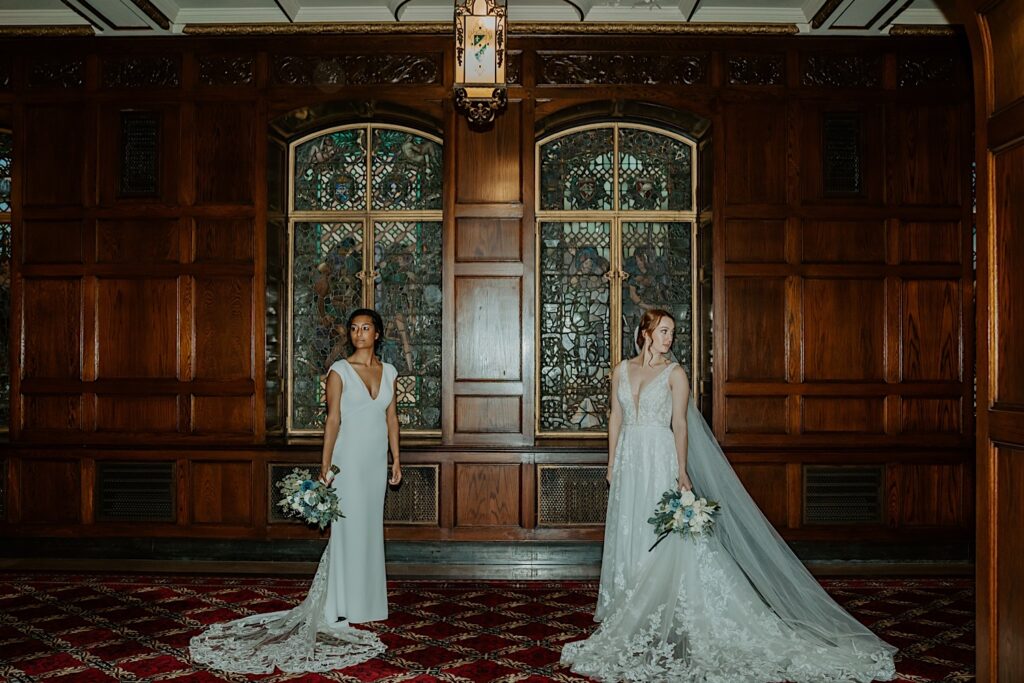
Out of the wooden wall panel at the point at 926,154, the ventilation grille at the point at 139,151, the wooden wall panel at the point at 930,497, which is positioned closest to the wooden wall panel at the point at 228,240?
the ventilation grille at the point at 139,151

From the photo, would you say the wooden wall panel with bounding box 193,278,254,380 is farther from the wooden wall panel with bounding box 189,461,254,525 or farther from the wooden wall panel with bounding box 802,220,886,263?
the wooden wall panel with bounding box 802,220,886,263

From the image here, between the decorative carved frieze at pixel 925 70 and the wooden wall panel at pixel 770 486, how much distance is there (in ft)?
10.4

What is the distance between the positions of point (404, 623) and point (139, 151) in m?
4.30

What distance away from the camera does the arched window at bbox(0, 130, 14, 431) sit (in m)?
7.18

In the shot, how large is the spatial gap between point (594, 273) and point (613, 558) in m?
2.89

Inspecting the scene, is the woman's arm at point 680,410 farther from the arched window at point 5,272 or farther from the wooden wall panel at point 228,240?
the arched window at point 5,272

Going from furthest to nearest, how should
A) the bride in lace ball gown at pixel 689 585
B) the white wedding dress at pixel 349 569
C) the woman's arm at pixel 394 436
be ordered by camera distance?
the woman's arm at pixel 394 436 → the white wedding dress at pixel 349 569 → the bride in lace ball gown at pixel 689 585

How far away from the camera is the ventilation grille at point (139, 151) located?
6.87 metres

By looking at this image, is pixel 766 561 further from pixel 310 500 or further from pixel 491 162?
pixel 491 162

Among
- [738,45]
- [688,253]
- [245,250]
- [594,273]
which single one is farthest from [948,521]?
A: [245,250]

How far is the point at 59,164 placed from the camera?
6879mm

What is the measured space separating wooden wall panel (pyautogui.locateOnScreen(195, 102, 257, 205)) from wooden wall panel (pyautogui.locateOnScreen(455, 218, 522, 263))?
1758mm

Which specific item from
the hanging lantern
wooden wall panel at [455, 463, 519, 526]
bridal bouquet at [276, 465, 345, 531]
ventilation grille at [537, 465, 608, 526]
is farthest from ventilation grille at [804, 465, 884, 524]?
the hanging lantern

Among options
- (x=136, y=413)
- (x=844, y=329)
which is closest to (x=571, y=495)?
(x=844, y=329)
